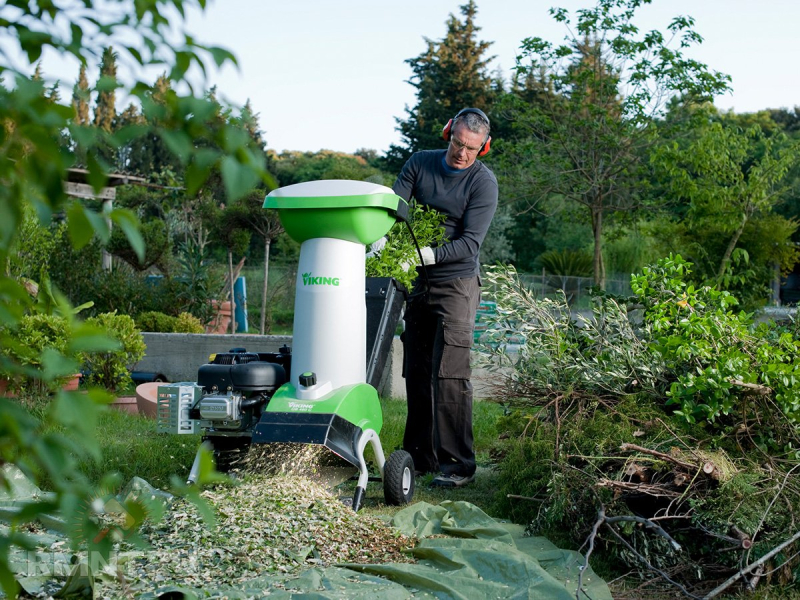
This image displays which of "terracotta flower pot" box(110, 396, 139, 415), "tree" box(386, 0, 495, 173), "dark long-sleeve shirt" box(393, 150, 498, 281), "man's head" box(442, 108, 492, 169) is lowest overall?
"terracotta flower pot" box(110, 396, 139, 415)

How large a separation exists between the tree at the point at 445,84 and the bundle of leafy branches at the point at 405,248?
80.6ft

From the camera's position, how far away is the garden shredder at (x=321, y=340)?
3744 mm

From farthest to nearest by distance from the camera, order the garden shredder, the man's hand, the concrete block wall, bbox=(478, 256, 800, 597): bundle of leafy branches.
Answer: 1. the concrete block wall
2. the man's hand
3. the garden shredder
4. bbox=(478, 256, 800, 597): bundle of leafy branches

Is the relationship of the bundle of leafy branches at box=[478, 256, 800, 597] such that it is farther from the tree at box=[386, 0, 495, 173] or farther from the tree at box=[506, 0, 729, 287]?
the tree at box=[386, 0, 495, 173]

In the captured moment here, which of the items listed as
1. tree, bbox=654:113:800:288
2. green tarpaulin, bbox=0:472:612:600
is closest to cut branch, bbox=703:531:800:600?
green tarpaulin, bbox=0:472:612:600

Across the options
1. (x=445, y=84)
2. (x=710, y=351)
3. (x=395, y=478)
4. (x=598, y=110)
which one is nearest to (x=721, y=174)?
(x=598, y=110)

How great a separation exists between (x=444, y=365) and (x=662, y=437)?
1443 mm

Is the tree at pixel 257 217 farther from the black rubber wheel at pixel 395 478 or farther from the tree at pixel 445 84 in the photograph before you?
the tree at pixel 445 84

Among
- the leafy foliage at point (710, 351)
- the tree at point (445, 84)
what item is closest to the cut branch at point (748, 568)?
the leafy foliage at point (710, 351)

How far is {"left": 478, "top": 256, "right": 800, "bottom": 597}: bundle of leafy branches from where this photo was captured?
10.6 feet

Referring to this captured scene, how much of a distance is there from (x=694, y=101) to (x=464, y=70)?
19.9 meters

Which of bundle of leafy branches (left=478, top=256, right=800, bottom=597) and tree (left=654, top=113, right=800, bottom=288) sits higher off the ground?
tree (left=654, top=113, right=800, bottom=288)

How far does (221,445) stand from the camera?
407cm

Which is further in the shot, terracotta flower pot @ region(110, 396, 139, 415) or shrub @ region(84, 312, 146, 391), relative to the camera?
shrub @ region(84, 312, 146, 391)
